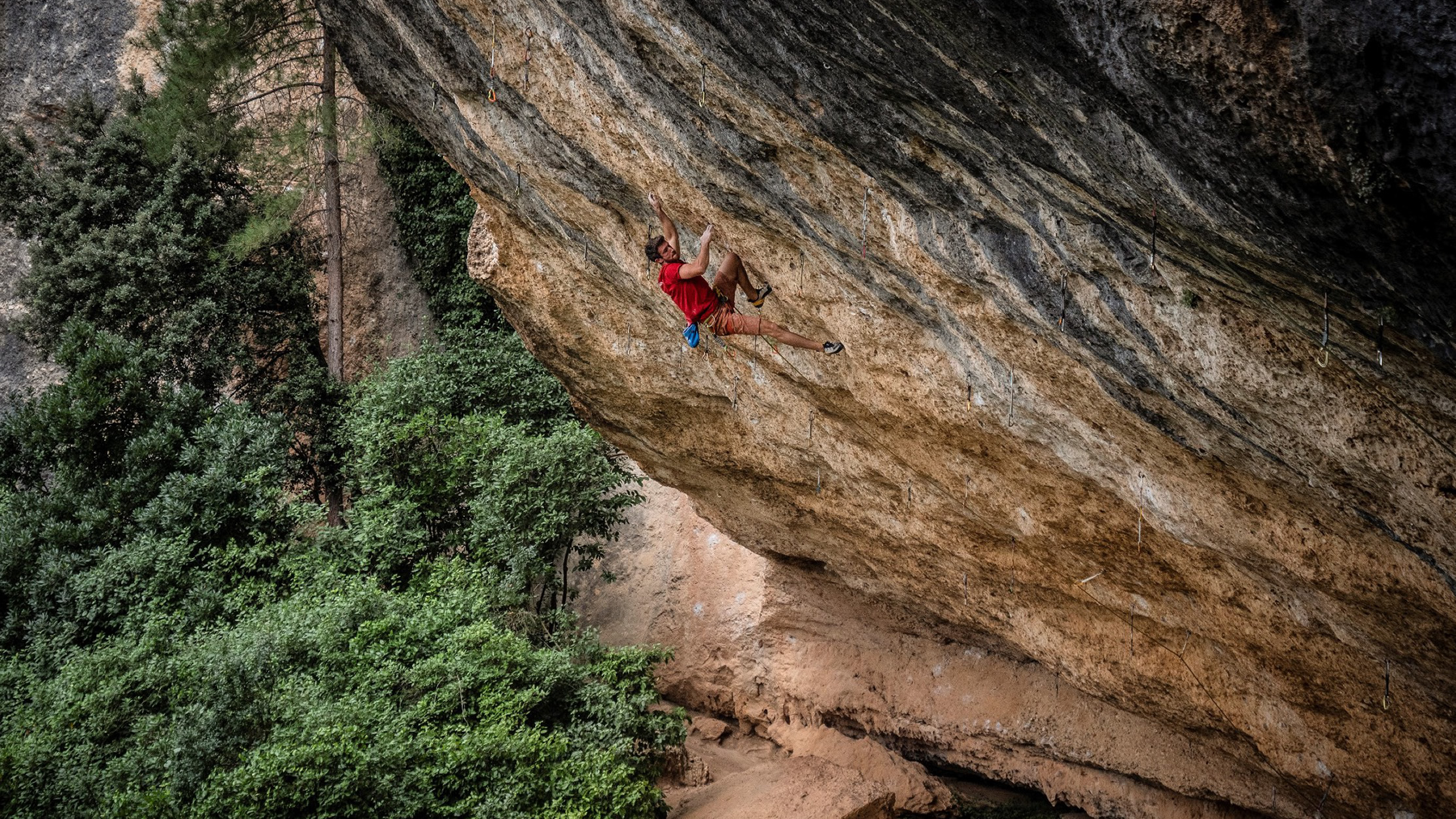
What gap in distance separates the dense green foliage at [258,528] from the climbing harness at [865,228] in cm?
528

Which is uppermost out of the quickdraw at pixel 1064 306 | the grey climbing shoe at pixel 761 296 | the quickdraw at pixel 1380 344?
the quickdraw at pixel 1380 344

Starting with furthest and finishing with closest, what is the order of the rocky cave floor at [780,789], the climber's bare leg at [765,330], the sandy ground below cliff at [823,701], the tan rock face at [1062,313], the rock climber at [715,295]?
the sandy ground below cliff at [823,701] < the rocky cave floor at [780,789] < the climber's bare leg at [765,330] < the rock climber at [715,295] < the tan rock face at [1062,313]

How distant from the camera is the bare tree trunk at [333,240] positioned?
16.2 meters

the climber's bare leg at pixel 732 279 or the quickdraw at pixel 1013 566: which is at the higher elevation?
the climber's bare leg at pixel 732 279

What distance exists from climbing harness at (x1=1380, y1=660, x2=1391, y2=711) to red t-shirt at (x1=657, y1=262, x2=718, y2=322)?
5.34m

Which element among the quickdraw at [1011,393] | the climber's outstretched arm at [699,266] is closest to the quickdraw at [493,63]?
the climber's outstretched arm at [699,266]

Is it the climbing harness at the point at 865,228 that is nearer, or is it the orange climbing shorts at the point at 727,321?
the climbing harness at the point at 865,228

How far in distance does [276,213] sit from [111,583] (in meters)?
6.26

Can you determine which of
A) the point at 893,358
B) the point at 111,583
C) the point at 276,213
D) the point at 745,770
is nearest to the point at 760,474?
the point at 893,358

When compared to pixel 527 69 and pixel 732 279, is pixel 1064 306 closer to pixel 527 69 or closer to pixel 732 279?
pixel 732 279

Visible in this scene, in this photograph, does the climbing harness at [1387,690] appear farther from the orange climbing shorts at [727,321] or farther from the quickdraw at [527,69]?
the quickdraw at [527,69]

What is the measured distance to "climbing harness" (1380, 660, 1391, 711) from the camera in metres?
6.97

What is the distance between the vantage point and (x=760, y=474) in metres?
10.4

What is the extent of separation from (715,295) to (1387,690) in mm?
5564
